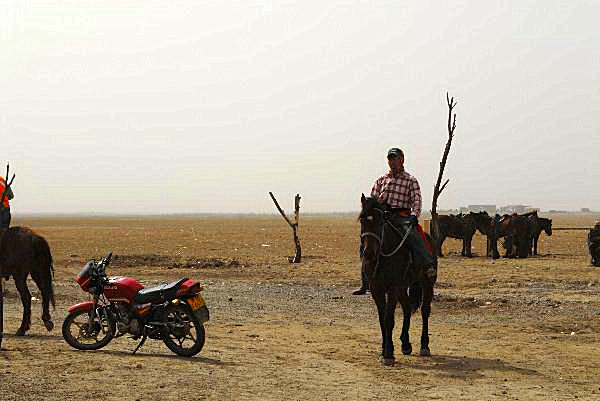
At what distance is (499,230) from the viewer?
34688 millimetres

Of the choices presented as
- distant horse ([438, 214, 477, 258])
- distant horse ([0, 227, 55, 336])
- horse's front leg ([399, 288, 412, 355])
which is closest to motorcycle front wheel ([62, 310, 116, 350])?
distant horse ([0, 227, 55, 336])

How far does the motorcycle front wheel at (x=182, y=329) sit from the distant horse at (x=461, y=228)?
25.5 metres

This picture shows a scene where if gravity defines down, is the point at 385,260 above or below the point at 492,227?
below

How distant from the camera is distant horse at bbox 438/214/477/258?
1406 inches

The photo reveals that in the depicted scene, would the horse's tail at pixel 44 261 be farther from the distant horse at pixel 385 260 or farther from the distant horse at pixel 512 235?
the distant horse at pixel 512 235

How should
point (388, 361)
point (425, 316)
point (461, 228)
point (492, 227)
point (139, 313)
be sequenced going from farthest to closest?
point (461, 228)
point (492, 227)
point (425, 316)
point (139, 313)
point (388, 361)

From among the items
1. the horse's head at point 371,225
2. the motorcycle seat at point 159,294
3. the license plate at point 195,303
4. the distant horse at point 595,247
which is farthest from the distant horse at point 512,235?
the motorcycle seat at point 159,294

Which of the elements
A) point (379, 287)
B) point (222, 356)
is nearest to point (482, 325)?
point (379, 287)

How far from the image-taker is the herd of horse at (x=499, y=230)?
34.3 meters

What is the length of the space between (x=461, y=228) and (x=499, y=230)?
1.86 m

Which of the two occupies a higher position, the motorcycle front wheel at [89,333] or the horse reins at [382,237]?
the horse reins at [382,237]

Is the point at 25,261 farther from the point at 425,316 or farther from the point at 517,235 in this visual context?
the point at 517,235

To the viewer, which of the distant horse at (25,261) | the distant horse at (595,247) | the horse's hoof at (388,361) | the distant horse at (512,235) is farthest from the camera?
the distant horse at (512,235)

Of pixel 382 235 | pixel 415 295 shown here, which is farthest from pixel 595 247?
pixel 382 235
